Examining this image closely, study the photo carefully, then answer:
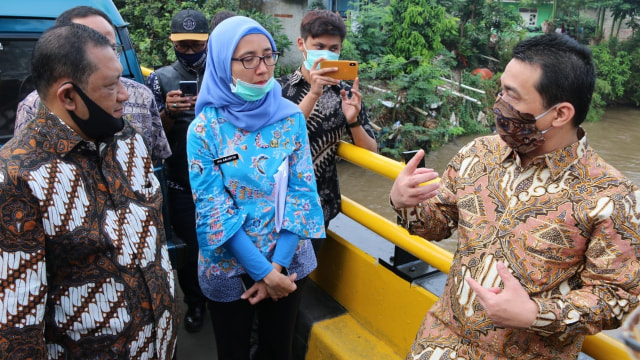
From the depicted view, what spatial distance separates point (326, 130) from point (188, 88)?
83 cm

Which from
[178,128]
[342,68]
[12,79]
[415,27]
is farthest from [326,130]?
[415,27]

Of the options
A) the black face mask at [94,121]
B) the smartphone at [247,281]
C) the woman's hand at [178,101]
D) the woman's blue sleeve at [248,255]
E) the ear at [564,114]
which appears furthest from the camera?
the woman's hand at [178,101]

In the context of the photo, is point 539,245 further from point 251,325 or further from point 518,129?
point 251,325

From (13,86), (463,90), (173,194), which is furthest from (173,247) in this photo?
(463,90)

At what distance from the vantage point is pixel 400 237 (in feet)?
6.88

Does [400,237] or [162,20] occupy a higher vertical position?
[162,20]

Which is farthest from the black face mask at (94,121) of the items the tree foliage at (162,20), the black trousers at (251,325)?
the tree foliage at (162,20)

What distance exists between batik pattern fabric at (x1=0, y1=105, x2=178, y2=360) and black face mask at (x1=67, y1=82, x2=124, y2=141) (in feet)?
0.12

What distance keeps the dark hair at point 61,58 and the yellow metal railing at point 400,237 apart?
1.20m

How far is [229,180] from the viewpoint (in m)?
1.97

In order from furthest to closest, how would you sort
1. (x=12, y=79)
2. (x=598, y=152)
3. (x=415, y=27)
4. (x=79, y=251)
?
1. (x=598, y=152)
2. (x=415, y=27)
3. (x=12, y=79)
4. (x=79, y=251)

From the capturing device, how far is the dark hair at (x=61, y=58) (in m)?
1.46

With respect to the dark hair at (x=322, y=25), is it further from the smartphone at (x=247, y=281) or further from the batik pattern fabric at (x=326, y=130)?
the smartphone at (x=247, y=281)

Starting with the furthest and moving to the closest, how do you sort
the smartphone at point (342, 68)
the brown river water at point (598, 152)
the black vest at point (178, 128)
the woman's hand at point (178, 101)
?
1. the brown river water at point (598, 152)
2. the black vest at point (178, 128)
3. the woman's hand at point (178, 101)
4. the smartphone at point (342, 68)
